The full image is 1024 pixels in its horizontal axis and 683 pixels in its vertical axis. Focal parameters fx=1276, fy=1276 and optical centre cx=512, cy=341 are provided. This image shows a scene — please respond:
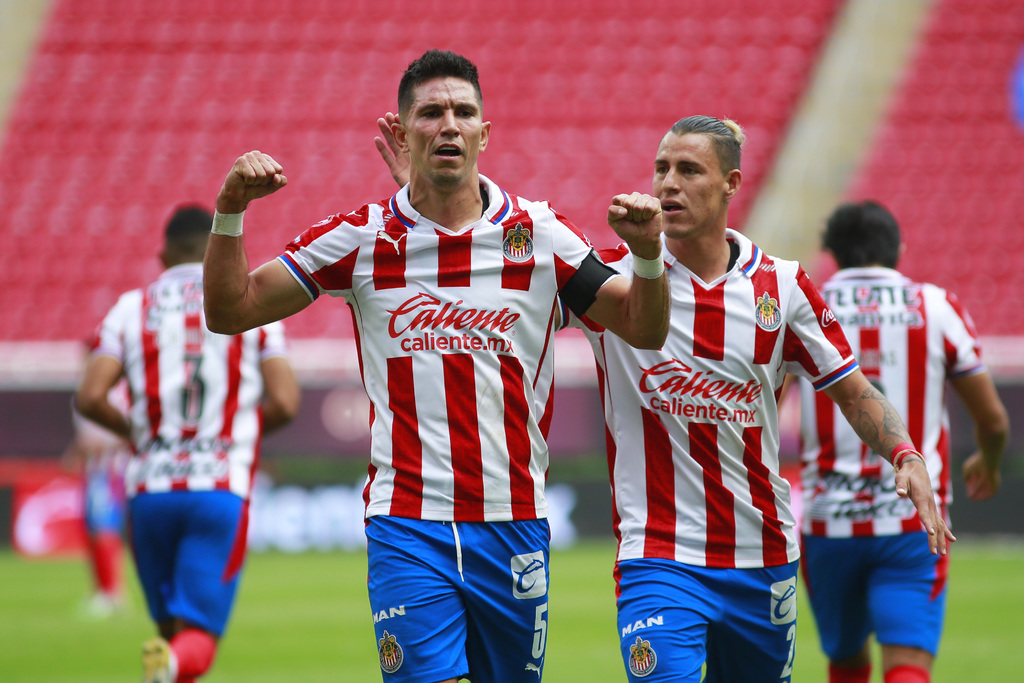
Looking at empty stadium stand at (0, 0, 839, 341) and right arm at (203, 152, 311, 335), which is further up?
empty stadium stand at (0, 0, 839, 341)

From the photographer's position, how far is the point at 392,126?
3838 millimetres

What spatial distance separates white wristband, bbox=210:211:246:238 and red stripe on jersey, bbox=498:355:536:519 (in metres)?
0.80

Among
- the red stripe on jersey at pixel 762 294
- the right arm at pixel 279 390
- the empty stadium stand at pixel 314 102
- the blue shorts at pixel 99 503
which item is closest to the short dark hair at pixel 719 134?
the red stripe on jersey at pixel 762 294

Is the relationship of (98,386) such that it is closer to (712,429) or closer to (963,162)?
(712,429)

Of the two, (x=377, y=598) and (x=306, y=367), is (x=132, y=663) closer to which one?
(x=377, y=598)

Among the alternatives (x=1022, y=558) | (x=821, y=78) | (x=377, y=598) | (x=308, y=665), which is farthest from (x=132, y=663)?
(x=821, y=78)

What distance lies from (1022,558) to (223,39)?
12.7 meters

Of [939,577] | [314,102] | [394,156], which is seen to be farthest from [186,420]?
[314,102]

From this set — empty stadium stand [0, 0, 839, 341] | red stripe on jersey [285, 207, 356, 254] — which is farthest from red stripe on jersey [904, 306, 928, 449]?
empty stadium stand [0, 0, 839, 341]

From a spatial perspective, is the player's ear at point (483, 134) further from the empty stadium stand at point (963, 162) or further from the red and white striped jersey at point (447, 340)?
the empty stadium stand at point (963, 162)

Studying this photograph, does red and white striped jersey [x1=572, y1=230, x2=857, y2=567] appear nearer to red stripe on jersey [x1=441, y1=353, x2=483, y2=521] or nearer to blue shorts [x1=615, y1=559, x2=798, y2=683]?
blue shorts [x1=615, y1=559, x2=798, y2=683]

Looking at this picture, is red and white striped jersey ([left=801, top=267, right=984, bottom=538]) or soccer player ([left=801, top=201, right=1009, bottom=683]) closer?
soccer player ([left=801, top=201, right=1009, bottom=683])

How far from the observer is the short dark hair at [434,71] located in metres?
3.59

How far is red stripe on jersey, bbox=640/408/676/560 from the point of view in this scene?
3855 millimetres
